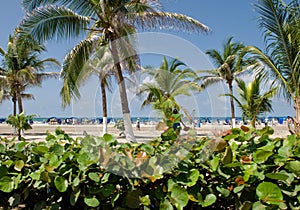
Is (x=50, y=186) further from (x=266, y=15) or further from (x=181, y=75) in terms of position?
(x=181, y=75)

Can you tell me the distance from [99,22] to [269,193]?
30.1 feet

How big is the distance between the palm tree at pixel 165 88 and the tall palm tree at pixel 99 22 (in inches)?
53.0

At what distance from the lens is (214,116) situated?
318 centimetres

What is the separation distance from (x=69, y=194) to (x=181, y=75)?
13.8 m

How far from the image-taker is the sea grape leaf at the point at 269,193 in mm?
1518

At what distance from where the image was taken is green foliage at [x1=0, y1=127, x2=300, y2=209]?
161 cm

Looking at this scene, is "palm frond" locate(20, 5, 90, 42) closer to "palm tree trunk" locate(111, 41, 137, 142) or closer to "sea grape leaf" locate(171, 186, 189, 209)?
"palm tree trunk" locate(111, 41, 137, 142)

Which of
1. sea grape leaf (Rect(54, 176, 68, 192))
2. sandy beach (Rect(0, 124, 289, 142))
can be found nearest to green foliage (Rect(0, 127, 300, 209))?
sea grape leaf (Rect(54, 176, 68, 192))

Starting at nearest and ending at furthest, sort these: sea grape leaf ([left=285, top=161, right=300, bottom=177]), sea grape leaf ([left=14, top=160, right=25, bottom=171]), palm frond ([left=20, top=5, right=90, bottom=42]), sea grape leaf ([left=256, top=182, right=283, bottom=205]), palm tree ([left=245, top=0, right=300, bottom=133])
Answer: sea grape leaf ([left=256, top=182, right=283, bottom=205]) → sea grape leaf ([left=285, top=161, right=300, bottom=177]) → sea grape leaf ([left=14, top=160, right=25, bottom=171]) → palm tree ([left=245, top=0, right=300, bottom=133]) → palm frond ([left=20, top=5, right=90, bottom=42])

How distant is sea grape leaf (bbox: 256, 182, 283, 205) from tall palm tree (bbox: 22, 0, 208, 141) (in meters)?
8.48

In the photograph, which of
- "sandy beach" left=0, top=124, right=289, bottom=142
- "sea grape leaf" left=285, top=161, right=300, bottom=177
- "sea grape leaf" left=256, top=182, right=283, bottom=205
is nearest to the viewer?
"sea grape leaf" left=256, top=182, right=283, bottom=205

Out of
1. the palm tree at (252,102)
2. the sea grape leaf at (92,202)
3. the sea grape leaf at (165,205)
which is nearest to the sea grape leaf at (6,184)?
the sea grape leaf at (92,202)

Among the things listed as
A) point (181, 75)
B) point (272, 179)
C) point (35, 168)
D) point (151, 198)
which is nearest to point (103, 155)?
point (151, 198)

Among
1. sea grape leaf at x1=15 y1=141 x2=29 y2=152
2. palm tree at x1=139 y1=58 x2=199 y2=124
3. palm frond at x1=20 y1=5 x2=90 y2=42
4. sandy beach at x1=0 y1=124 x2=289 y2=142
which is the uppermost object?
palm frond at x1=20 y1=5 x2=90 y2=42
